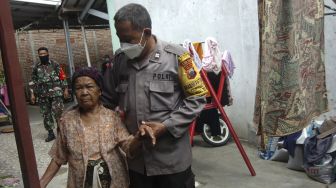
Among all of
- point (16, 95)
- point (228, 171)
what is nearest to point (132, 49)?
point (16, 95)

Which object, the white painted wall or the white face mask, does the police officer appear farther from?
the white painted wall

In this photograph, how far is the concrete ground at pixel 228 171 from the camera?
4520mm

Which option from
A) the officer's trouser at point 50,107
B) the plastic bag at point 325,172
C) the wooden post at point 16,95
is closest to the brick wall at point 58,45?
the officer's trouser at point 50,107

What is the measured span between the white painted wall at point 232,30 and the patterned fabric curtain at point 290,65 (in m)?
3.15

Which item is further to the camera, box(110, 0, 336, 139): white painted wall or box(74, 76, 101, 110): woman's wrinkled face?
box(110, 0, 336, 139): white painted wall

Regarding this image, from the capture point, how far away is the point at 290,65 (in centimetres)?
254

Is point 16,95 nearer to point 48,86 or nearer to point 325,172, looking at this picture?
point 325,172

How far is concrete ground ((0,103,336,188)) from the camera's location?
4.52 meters

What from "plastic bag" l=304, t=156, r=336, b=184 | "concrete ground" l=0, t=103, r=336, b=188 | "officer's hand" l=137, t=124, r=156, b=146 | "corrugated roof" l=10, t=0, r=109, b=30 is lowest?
"concrete ground" l=0, t=103, r=336, b=188

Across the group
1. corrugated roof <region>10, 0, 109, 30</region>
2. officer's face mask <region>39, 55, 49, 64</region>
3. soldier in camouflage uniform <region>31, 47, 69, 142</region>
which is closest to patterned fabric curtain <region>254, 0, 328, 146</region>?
soldier in camouflage uniform <region>31, 47, 69, 142</region>

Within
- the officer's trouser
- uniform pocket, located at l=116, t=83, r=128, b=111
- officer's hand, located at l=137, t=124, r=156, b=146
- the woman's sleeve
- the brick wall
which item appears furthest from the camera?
the brick wall

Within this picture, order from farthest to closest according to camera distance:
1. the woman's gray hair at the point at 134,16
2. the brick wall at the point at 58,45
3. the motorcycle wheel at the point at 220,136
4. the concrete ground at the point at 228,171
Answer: the brick wall at the point at 58,45
the motorcycle wheel at the point at 220,136
the concrete ground at the point at 228,171
the woman's gray hair at the point at 134,16

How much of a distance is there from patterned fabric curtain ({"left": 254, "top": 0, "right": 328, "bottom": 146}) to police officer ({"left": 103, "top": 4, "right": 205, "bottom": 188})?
54 centimetres

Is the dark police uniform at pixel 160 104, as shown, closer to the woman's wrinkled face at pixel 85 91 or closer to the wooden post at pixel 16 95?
the woman's wrinkled face at pixel 85 91
